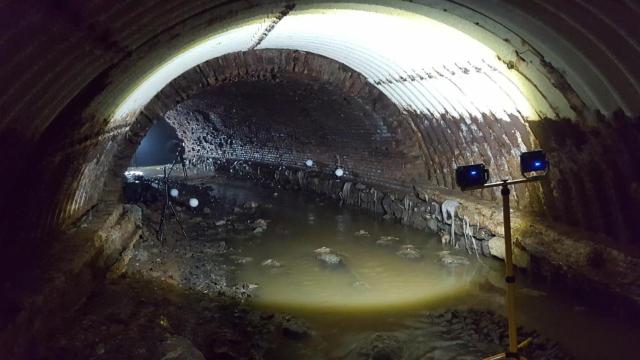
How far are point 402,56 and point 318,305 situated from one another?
3982 mm

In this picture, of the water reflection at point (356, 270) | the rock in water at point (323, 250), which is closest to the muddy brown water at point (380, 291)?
the water reflection at point (356, 270)

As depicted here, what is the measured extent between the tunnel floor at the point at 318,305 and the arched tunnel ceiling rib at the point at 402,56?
91.4 inches

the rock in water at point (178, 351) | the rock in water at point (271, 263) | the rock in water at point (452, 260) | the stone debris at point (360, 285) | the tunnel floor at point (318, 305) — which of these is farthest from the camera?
the rock in water at point (271, 263)

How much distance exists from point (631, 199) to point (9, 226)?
19.0 feet

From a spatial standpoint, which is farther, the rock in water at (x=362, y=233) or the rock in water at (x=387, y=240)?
the rock in water at (x=362, y=233)

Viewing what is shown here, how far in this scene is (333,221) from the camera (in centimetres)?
1148

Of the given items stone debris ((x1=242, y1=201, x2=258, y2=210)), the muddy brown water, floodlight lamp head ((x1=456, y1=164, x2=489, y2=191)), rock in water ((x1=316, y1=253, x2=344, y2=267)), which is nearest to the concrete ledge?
the muddy brown water

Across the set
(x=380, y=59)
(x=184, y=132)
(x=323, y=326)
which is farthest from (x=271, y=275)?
(x=184, y=132)

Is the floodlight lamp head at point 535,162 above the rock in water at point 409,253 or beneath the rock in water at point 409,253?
above

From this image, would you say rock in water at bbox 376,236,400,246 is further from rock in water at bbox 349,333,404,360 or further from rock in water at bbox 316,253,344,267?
rock in water at bbox 349,333,404,360

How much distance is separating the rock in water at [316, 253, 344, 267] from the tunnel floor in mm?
23

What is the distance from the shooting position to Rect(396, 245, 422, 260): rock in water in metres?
8.41

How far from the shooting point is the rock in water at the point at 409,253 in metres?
8.41

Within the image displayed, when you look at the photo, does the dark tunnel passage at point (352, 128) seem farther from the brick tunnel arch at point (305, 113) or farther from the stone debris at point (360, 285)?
the stone debris at point (360, 285)
